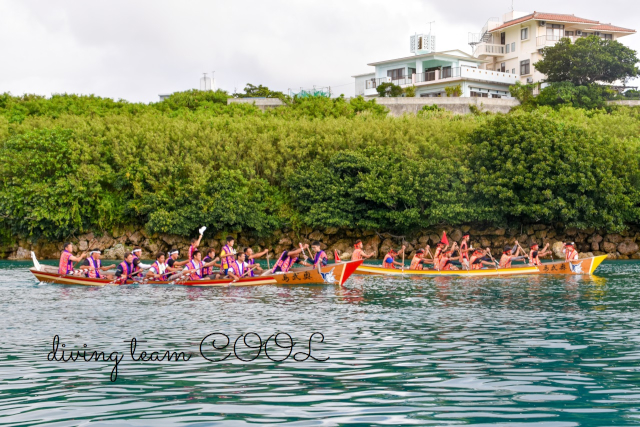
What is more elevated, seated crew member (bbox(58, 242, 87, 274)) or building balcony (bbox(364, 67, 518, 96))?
building balcony (bbox(364, 67, 518, 96))

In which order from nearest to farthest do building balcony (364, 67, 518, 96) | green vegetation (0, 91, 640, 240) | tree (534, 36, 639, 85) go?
green vegetation (0, 91, 640, 240)
tree (534, 36, 639, 85)
building balcony (364, 67, 518, 96)

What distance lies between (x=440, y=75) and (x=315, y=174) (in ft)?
103

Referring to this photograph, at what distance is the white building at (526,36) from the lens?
72.5m

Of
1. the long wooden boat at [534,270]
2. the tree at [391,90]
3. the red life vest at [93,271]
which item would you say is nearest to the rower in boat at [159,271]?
the red life vest at [93,271]

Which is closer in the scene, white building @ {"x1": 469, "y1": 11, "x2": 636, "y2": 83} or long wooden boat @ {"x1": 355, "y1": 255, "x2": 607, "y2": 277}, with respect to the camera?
long wooden boat @ {"x1": 355, "y1": 255, "x2": 607, "y2": 277}

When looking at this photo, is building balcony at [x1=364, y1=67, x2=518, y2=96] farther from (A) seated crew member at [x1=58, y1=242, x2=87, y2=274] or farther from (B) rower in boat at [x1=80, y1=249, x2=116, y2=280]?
(A) seated crew member at [x1=58, y1=242, x2=87, y2=274]

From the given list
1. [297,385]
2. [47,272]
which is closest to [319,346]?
[297,385]

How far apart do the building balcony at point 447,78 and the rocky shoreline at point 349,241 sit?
1120 inches

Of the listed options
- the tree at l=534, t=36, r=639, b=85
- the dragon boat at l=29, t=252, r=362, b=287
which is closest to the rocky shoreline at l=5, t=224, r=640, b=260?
the dragon boat at l=29, t=252, r=362, b=287

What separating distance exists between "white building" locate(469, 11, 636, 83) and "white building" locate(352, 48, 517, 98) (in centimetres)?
186

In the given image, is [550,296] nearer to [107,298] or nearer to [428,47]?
[107,298]

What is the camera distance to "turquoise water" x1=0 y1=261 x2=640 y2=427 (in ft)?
27.3

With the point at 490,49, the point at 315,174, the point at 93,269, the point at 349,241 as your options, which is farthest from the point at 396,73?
the point at 93,269

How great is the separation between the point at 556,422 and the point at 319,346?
5.41 meters
